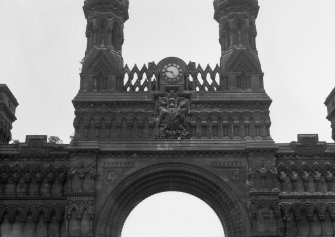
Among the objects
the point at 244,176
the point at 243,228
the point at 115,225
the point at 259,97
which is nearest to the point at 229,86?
the point at 259,97

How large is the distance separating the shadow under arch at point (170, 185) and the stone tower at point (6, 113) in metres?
9.45

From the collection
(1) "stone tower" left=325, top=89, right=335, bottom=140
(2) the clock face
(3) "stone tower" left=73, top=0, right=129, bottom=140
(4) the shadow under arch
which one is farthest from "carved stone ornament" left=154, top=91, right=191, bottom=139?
(1) "stone tower" left=325, top=89, right=335, bottom=140

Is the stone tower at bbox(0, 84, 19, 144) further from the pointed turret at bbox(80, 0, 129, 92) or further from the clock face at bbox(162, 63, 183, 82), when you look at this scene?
the clock face at bbox(162, 63, 183, 82)

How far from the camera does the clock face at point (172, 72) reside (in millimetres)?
32156

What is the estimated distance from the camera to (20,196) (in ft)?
98.6

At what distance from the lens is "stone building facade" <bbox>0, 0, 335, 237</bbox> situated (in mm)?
29234

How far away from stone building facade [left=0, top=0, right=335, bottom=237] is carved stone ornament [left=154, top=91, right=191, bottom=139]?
60 millimetres

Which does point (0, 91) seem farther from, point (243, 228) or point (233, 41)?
point (243, 228)

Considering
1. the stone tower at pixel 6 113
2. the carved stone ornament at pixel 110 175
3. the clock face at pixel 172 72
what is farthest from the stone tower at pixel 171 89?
the stone tower at pixel 6 113

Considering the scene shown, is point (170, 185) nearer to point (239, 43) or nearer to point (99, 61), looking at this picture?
point (99, 61)

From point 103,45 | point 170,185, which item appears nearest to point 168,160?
point 170,185

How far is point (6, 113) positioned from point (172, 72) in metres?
11.4

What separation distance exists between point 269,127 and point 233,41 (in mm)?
6151

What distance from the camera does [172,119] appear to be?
101ft
